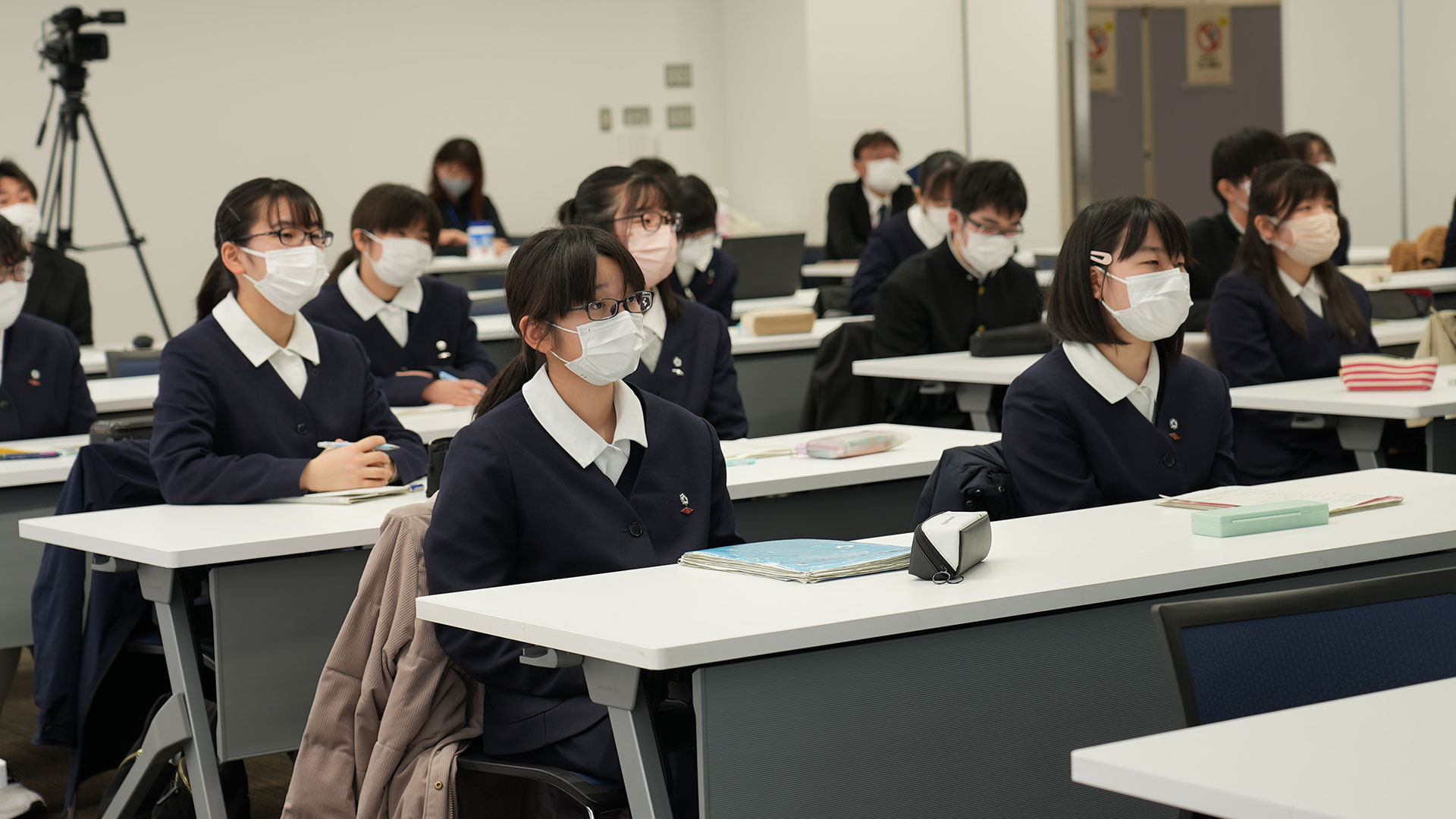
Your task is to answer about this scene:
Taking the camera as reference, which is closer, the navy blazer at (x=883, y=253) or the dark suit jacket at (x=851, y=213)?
the navy blazer at (x=883, y=253)

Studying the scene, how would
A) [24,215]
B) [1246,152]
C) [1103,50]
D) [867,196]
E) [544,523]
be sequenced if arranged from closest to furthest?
[544,523] < [1246,152] < [24,215] < [867,196] < [1103,50]

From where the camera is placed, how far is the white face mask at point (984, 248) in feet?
13.9

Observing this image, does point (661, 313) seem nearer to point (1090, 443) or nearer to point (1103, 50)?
point (1090, 443)

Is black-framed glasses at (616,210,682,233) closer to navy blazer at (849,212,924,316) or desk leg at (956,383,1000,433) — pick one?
desk leg at (956,383,1000,433)

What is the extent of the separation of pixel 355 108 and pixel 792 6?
8.42 ft

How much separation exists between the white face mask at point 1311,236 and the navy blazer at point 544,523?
6.45 feet

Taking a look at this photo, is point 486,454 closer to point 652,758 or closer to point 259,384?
point 652,758

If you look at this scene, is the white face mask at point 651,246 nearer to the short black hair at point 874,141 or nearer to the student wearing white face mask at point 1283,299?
the student wearing white face mask at point 1283,299

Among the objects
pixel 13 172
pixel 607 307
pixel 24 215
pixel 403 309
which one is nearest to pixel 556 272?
pixel 607 307

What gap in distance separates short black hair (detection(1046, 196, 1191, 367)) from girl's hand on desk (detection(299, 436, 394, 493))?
121 cm

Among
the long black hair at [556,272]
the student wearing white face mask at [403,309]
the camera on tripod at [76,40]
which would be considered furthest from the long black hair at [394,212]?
the camera on tripod at [76,40]

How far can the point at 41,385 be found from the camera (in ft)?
12.3

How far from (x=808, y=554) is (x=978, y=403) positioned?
220cm

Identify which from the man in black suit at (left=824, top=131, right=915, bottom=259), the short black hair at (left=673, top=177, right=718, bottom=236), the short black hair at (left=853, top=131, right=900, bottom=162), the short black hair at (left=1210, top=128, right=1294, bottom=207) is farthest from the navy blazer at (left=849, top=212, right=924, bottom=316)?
the short black hair at (left=853, top=131, right=900, bottom=162)
